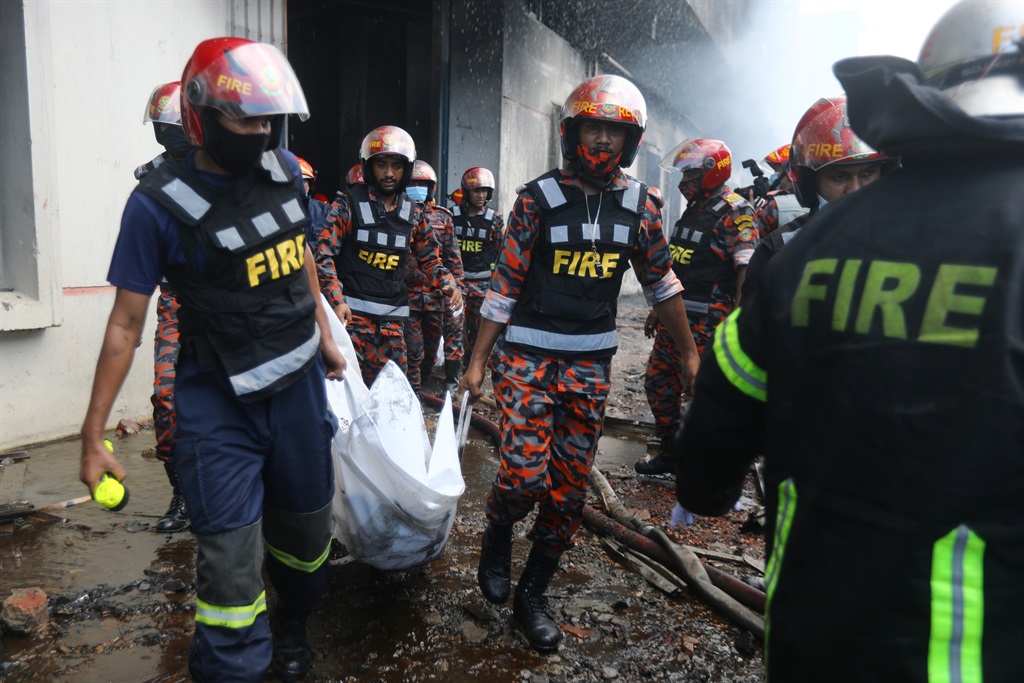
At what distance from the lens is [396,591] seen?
10.9 feet

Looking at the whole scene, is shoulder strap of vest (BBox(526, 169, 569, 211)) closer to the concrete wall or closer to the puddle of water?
the puddle of water

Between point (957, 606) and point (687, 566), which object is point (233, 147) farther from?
point (687, 566)

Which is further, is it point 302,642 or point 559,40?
point 559,40

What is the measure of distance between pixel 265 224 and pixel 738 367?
5.22 feet

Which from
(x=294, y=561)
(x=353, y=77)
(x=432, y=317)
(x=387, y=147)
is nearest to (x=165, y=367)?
(x=294, y=561)

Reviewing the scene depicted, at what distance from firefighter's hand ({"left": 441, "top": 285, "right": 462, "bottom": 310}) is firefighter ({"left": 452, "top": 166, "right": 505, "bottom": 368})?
3.11 m

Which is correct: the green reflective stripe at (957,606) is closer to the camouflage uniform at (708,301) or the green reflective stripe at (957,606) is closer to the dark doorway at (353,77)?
the camouflage uniform at (708,301)

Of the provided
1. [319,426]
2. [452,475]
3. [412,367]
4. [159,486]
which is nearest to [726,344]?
[319,426]

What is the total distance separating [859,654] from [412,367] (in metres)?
5.31

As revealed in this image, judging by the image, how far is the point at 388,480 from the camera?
9.80 ft

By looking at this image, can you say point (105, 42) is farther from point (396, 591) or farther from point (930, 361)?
point (930, 361)

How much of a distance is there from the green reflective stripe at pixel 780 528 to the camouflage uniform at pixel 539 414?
5.54 feet

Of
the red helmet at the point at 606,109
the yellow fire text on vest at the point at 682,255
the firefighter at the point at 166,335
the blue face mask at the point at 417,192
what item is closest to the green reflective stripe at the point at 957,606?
the red helmet at the point at 606,109

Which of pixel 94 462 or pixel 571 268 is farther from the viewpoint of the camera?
pixel 571 268
